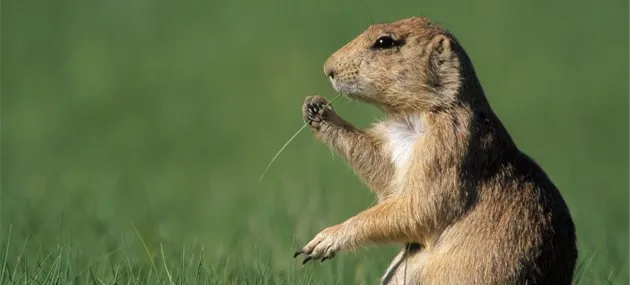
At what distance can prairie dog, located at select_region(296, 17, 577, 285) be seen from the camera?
6.49 metres

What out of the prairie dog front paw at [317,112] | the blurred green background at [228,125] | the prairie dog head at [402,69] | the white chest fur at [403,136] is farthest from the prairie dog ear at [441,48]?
the blurred green background at [228,125]

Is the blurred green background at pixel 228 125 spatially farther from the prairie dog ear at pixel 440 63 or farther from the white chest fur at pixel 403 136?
the prairie dog ear at pixel 440 63

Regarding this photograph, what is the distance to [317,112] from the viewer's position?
24.3 ft

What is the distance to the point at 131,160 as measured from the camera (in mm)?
14617

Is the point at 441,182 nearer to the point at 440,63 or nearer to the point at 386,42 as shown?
the point at 440,63

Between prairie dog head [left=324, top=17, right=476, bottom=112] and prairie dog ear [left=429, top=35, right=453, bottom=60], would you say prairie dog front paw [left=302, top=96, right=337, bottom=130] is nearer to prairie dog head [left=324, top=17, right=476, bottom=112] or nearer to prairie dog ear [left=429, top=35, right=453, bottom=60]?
prairie dog head [left=324, top=17, right=476, bottom=112]

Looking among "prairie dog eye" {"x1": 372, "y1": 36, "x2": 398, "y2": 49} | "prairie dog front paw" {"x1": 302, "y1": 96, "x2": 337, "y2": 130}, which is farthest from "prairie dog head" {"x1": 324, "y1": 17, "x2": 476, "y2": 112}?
"prairie dog front paw" {"x1": 302, "y1": 96, "x2": 337, "y2": 130}

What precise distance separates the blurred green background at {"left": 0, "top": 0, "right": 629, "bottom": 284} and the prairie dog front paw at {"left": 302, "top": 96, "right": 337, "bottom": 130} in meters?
0.51

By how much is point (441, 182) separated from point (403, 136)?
426 millimetres

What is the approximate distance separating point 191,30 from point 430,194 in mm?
14019

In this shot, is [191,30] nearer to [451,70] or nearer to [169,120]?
[169,120]

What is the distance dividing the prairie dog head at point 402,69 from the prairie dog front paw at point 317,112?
43 centimetres

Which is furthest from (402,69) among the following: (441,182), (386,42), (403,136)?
(441,182)

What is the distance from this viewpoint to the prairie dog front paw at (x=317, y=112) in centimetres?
739
